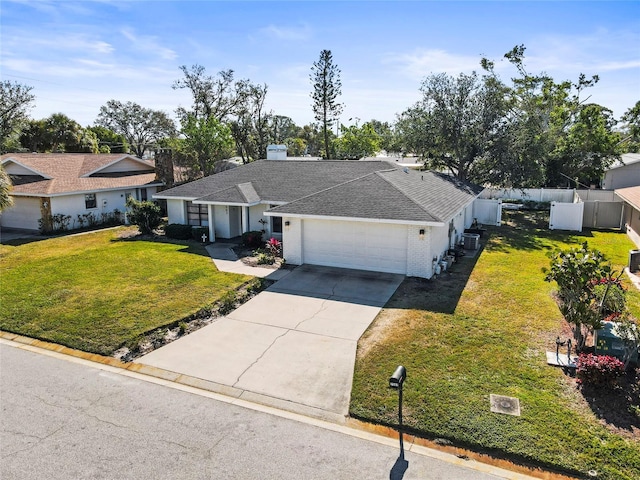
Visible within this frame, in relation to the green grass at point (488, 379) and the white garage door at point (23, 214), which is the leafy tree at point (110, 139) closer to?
the white garage door at point (23, 214)

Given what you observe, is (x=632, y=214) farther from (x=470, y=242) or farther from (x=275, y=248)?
(x=275, y=248)

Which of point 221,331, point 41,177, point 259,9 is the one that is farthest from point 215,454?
point 41,177

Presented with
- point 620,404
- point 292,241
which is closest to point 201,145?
point 292,241

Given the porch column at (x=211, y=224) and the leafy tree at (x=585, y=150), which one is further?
the leafy tree at (x=585, y=150)

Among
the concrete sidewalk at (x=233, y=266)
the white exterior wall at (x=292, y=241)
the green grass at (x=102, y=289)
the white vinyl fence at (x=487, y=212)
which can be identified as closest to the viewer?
the green grass at (x=102, y=289)

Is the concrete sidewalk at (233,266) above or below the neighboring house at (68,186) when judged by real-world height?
below

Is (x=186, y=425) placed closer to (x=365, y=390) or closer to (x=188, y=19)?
(x=365, y=390)

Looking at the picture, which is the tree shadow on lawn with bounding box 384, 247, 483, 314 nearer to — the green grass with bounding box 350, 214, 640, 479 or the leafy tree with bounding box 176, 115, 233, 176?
the green grass with bounding box 350, 214, 640, 479

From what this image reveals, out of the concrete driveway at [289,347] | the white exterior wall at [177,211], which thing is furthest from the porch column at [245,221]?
the concrete driveway at [289,347]
